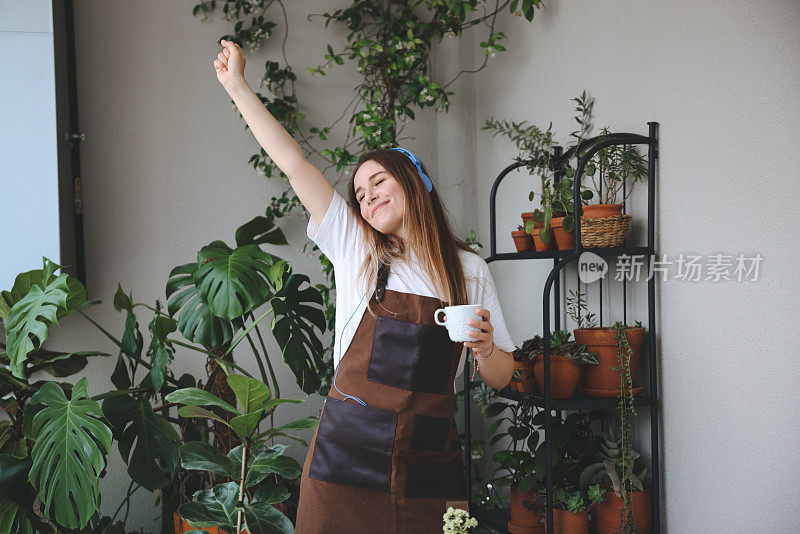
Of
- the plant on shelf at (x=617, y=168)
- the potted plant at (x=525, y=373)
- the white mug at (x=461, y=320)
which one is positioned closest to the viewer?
the white mug at (x=461, y=320)

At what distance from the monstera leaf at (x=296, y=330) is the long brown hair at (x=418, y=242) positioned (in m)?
0.72

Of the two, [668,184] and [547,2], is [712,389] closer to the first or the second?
[668,184]

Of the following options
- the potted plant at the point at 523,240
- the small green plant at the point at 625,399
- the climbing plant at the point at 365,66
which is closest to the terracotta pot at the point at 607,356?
the small green plant at the point at 625,399

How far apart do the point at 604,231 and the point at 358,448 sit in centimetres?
99

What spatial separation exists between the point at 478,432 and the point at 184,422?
1.37 m

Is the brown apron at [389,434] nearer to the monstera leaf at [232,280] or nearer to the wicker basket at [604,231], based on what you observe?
the monstera leaf at [232,280]

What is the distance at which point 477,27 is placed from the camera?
296 cm

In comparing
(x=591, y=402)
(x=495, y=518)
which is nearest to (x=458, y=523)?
(x=591, y=402)

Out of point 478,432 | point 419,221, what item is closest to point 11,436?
point 419,221

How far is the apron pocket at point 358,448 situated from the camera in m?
1.37

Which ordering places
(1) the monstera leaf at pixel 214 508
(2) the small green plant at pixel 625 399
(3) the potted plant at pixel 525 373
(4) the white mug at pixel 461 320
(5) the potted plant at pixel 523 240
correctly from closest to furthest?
(4) the white mug at pixel 461 320 < (1) the monstera leaf at pixel 214 508 < (2) the small green plant at pixel 625 399 < (3) the potted plant at pixel 525 373 < (5) the potted plant at pixel 523 240

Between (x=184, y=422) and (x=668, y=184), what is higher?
(x=668, y=184)

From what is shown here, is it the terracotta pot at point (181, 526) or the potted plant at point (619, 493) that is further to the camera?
the terracotta pot at point (181, 526)

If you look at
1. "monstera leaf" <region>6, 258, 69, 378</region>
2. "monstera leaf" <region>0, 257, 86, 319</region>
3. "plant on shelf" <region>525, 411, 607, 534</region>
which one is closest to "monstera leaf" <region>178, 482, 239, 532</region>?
"monstera leaf" <region>6, 258, 69, 378</region>
